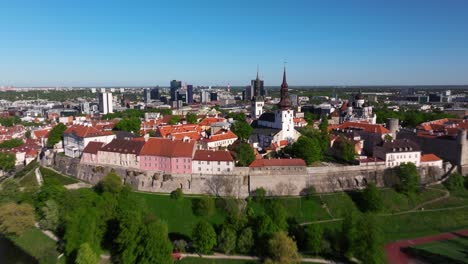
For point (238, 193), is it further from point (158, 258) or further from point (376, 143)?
point (376, 143)

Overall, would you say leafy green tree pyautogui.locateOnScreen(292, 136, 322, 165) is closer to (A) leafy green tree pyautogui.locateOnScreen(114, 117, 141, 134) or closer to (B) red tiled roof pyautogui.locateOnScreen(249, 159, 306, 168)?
(B) red tiled roof pyautogui.locateOnScreen(249, 159, 306, 168)

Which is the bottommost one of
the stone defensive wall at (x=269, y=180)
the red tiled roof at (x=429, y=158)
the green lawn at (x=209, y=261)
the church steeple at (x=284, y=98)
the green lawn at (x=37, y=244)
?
the green lawn at (x=37, y=244)

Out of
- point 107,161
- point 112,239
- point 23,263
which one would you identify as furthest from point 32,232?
point 107,161

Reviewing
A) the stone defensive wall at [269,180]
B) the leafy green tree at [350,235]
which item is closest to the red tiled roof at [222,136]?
the stone defensive wall at [269,180]

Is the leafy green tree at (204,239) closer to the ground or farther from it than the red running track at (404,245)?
farther from it

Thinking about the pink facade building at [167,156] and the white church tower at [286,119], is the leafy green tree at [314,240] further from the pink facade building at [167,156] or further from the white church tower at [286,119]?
the white church tower at [286,119]

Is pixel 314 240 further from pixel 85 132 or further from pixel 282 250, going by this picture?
pixel 85 132

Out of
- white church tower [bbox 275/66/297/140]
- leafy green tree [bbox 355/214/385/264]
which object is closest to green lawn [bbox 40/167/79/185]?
white church tower [bbox 275/66/297/140]

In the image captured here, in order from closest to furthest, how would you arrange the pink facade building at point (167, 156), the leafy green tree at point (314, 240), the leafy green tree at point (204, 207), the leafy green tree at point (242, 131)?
the leafy green tree at point (314, 240) → the leafy green tree at point (204, 207) → the pink facade building at point (167, 156) → the leafy green tree at point (242, 131)
